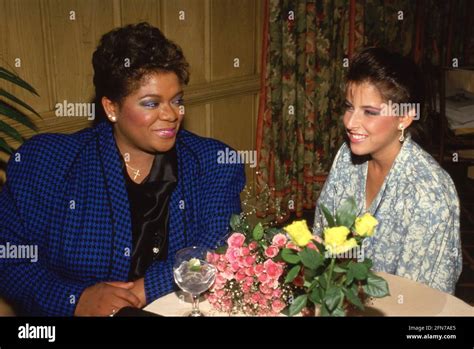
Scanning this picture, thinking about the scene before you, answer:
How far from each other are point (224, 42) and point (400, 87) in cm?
165

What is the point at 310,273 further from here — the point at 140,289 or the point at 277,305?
the point at 140,289

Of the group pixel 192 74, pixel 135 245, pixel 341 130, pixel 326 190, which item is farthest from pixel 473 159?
pixel 135 245

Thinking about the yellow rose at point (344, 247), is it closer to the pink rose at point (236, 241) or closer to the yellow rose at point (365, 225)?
the yellow rose at point (365, 225)

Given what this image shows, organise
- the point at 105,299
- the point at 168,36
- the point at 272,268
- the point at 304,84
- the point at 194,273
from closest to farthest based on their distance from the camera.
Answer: the point at 272,268, the point at 194,273, the point at 105,299, the point at 168,36, the point at 304,84

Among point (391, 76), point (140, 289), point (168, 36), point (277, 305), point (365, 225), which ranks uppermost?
point (168, 36)

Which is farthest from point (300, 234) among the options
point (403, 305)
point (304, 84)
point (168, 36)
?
point (304, 84)

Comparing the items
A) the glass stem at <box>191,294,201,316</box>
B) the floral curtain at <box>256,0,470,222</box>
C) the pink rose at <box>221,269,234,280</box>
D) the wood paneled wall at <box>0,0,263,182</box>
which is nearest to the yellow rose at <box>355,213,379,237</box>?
the pink rose at <box>221,269,234,280</box>

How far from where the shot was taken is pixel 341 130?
4.27 metres

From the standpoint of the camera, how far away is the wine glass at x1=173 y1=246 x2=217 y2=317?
162cm

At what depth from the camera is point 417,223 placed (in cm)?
211

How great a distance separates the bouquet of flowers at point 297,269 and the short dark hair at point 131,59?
2.22ft

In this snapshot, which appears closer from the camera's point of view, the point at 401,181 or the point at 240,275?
the point at 240,275

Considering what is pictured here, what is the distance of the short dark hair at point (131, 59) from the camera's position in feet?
6.83

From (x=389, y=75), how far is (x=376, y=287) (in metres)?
1.07
